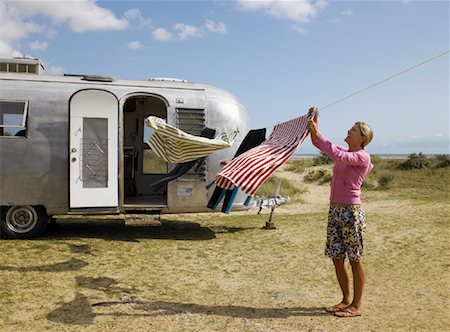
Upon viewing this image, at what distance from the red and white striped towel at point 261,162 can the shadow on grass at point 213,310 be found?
130cm

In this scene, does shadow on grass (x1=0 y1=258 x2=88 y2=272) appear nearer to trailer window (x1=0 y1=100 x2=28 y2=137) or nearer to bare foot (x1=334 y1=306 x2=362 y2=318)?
trailer window (x1=0 y1=100 x2=28 y2=137)

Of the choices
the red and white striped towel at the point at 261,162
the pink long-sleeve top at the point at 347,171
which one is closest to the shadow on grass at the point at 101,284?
the red and white striped towel at the point at 261,162

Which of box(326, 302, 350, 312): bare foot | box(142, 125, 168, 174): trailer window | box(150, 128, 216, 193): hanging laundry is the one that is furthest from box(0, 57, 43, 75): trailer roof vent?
box(326, 302, 350, 312): bare foot

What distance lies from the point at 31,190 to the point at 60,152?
2.77ft

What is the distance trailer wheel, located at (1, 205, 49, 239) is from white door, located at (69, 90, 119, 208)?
71cm

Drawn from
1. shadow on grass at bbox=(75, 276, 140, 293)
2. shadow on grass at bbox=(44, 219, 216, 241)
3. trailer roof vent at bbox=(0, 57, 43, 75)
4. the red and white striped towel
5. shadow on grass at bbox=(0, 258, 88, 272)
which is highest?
trailer roof vent at bbox=(0, 57, 43, 75)

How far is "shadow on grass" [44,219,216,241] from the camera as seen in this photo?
28.7 ft

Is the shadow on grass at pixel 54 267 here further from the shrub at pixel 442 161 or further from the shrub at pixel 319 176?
the shrub at pixel 442 161

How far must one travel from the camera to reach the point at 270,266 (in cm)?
689

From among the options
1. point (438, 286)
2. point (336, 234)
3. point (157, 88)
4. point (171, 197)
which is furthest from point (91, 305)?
point (157, 88)

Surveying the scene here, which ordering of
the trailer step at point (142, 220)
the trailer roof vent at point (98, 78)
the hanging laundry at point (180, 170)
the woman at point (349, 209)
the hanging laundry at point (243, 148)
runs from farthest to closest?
the trailer roof vent at point (98, 78) → the trailer step at point (142, 220) → the hanging laundry at point (180, 170) → the hanging laundry at point (243, 148) → the woman at point (349, 209)

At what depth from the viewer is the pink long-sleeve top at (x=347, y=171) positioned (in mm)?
4560

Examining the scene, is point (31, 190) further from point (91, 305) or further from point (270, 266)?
point (270, 266)

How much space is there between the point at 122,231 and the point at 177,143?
3581 millimetres
